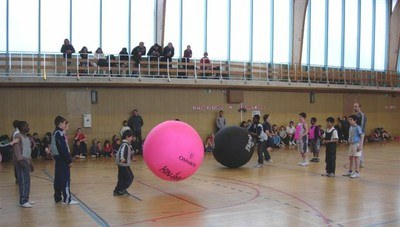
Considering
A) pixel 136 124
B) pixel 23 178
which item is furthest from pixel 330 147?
pixel 136 124

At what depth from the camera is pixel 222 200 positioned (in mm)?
9000

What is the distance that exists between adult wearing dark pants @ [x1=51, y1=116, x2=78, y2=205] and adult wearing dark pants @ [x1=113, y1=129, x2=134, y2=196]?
104 centimetres

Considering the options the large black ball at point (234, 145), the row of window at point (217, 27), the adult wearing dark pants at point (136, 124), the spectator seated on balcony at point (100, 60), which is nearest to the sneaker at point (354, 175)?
the large black ball at point (234, 145)

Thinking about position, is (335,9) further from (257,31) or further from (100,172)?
(100,172)

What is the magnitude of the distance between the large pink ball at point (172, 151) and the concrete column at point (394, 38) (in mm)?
25046

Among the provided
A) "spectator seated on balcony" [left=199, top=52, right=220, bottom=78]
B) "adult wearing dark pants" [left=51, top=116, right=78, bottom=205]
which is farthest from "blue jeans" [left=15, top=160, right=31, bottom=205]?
"spectator seated on balcony" [left=199, top=52, right=220, bottom=78]

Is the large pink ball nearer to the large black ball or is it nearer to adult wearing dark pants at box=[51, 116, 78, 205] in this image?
adult wearing dark pants at box=[51, 116, 78, 205]

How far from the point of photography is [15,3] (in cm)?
1973

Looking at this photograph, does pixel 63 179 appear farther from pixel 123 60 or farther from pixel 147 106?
pixel 147 106

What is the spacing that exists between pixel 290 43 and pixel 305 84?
11.5 feet

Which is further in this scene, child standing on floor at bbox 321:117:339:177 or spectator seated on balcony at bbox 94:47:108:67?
spectator seated on balcony at bbox 94:47:108:67

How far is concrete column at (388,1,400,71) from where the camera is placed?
98.2ft

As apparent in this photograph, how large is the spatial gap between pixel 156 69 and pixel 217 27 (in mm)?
6321

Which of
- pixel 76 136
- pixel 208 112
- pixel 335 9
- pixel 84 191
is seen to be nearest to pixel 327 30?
pixel 335 9
